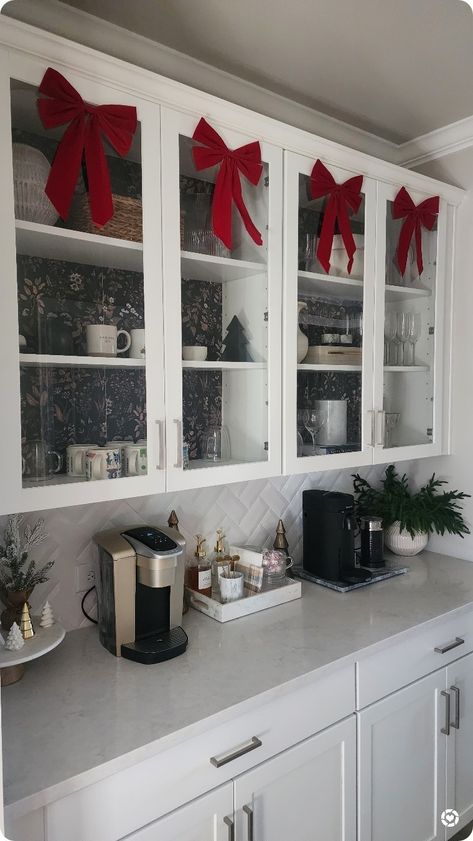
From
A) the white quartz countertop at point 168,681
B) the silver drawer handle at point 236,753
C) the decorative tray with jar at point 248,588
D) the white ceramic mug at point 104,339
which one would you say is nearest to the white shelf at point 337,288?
the white ceramic mug at point 104,339

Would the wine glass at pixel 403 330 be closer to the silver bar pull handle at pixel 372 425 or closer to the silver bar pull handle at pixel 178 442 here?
the silver bar pull handle at pixel 372 425

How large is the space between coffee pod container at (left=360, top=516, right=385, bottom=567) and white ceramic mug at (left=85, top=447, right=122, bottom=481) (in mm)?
1148

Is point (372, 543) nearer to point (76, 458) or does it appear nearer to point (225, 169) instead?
point (76, 458)

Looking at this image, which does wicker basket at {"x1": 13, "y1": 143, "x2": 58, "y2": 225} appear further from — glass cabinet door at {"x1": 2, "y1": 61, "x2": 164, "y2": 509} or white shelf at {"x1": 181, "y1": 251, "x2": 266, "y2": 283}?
white shelf at {"x1": 181, "y1": 251, "x2": 266, "y2": 283}

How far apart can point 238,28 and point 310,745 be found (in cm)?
197

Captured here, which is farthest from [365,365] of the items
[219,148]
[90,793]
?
[90,793]

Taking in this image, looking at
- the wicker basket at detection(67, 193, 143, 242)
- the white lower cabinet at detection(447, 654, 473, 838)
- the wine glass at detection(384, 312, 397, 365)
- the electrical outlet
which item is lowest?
the white lower cabinet at detection(447, 654, 473, 838)

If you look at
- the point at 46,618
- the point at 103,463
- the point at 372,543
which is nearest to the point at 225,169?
the point at 103,463

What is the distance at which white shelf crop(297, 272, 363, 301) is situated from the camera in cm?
177

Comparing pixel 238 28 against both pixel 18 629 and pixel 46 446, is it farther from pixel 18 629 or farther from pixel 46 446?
pixel 18 629

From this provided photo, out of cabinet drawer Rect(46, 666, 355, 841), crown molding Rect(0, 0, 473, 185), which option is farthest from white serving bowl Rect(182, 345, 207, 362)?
cabinet drawer Rect(46, 666, 355, 841)

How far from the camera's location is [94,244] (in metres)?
1.34

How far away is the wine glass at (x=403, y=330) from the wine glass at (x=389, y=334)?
0.10ft

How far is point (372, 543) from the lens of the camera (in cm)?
214
